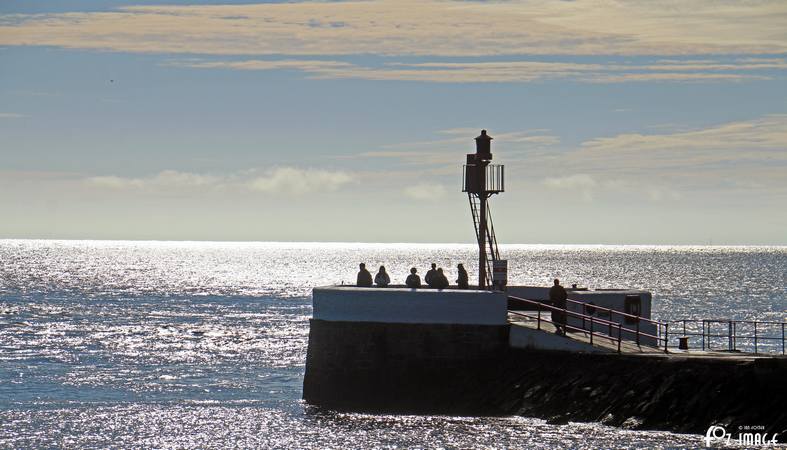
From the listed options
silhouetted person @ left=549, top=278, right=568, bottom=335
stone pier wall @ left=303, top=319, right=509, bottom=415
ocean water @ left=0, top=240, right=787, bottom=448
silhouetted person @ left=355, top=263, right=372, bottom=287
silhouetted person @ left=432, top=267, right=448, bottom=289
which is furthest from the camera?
silhouetted person @ left=355, top=263, right=372, bottom=287

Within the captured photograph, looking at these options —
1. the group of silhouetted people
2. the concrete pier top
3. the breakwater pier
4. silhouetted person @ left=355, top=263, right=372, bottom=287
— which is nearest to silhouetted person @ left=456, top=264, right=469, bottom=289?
the group of silhouetted people

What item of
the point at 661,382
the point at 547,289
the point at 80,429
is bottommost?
the point at 80,429

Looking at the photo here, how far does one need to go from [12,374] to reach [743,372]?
31.2 metres

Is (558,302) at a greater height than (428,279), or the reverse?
(428,279)

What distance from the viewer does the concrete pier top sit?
2986 centimetres

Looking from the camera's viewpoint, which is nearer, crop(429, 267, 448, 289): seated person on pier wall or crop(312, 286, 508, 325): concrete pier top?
crop(312, 286, 508, 325): concrete pier top

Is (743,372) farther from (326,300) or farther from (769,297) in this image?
(769,297)

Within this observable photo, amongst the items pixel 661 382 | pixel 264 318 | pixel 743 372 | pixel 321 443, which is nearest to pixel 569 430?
pixel 661 382

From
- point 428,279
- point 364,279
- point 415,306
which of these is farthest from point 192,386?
point 415,306

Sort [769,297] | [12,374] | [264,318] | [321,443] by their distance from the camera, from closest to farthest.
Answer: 1. [321,443]
2. [12,374]
3. [264,318]
4. [769,297]

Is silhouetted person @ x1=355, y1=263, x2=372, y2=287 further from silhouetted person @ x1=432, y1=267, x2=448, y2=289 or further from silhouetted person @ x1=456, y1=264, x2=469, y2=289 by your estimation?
silhouetted person @ x1=456, y1=264, x2=469, y2=289

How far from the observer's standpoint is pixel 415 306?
30.2 m

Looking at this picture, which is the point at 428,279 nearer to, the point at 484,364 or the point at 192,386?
the point at 484,364

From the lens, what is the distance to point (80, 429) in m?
32.0
